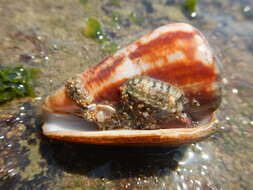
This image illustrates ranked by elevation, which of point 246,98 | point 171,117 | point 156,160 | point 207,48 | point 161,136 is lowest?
point 246,98

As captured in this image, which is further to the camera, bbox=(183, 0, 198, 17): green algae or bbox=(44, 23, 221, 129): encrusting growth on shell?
bbox=(183, 0, 198, 17): green algae

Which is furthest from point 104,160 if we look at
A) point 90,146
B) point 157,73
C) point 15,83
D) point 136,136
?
point 15,83

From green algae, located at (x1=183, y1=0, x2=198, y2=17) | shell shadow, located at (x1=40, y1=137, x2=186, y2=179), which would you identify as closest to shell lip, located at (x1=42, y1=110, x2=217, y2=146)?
shell shadow, located at (x1=40, y1=137, x2=186, y2=179)

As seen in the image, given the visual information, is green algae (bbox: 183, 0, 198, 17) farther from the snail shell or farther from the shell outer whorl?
the shell outer whorl

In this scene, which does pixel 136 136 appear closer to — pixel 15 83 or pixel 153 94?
pixel 153 94

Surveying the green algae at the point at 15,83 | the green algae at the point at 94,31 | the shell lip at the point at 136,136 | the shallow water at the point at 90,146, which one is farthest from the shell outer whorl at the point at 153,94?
the green algae at the point at 94,31

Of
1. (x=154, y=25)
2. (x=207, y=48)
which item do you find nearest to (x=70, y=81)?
(x=207, y=48)

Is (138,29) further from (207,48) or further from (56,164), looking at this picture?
(56,164)
